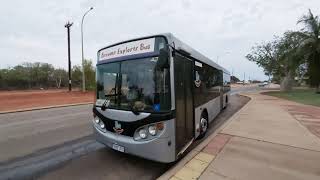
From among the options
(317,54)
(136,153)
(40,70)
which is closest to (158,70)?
(136,153)

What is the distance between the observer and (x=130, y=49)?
19.0 feet

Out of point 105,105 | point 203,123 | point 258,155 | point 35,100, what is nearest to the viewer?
point 105,105

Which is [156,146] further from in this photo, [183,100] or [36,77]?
[36,77]

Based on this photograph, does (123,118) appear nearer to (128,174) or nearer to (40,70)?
(128,174)

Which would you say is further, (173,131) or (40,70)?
(40,70)

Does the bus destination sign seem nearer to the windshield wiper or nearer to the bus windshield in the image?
the bus windshield

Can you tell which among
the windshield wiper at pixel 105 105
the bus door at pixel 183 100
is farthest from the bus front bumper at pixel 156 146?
the windshield wiper at pixel 105 105

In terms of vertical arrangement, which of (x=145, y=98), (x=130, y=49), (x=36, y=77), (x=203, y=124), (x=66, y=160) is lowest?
(x=66, y=160)

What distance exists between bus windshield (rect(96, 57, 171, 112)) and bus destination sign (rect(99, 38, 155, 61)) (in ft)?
0.62

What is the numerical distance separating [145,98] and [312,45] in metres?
33.4

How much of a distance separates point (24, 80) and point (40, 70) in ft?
37.9

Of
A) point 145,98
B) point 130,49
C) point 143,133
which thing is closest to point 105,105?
point 145,98

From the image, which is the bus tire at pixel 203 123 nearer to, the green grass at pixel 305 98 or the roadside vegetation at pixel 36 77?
the green grass at pixel 305 98

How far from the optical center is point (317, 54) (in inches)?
1291
